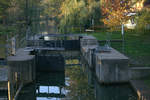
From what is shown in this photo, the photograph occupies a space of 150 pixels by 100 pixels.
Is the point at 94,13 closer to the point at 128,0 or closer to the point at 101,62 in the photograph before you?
the point at 128,0

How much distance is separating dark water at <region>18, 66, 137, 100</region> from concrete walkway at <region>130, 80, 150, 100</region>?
0.30 metres

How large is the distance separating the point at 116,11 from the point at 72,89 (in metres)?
Answer: 16.9

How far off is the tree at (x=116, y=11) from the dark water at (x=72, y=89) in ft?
40.9

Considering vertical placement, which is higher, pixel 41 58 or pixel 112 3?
pixel 112 3

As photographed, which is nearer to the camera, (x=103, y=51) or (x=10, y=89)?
(x=10, y=89)

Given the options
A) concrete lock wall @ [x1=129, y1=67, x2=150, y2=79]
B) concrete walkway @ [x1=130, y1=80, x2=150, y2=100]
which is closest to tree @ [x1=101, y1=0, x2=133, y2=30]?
concrete lock wall @ [x1=129, y1=67, x2=150, y2=79]

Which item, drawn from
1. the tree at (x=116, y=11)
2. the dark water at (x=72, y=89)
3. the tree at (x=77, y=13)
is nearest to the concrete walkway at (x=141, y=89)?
the dark water at (x=72, y=89)

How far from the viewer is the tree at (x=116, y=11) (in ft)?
86.4

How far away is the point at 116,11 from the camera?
2750 cm

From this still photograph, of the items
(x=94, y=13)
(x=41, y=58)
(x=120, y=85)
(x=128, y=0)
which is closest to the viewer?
(x=120, y=85)

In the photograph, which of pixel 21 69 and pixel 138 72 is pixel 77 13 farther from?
pixel 21 69

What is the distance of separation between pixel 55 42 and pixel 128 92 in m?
12.9

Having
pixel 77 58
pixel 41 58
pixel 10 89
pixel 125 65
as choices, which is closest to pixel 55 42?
pixel 77 58

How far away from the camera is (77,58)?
21.9 m
